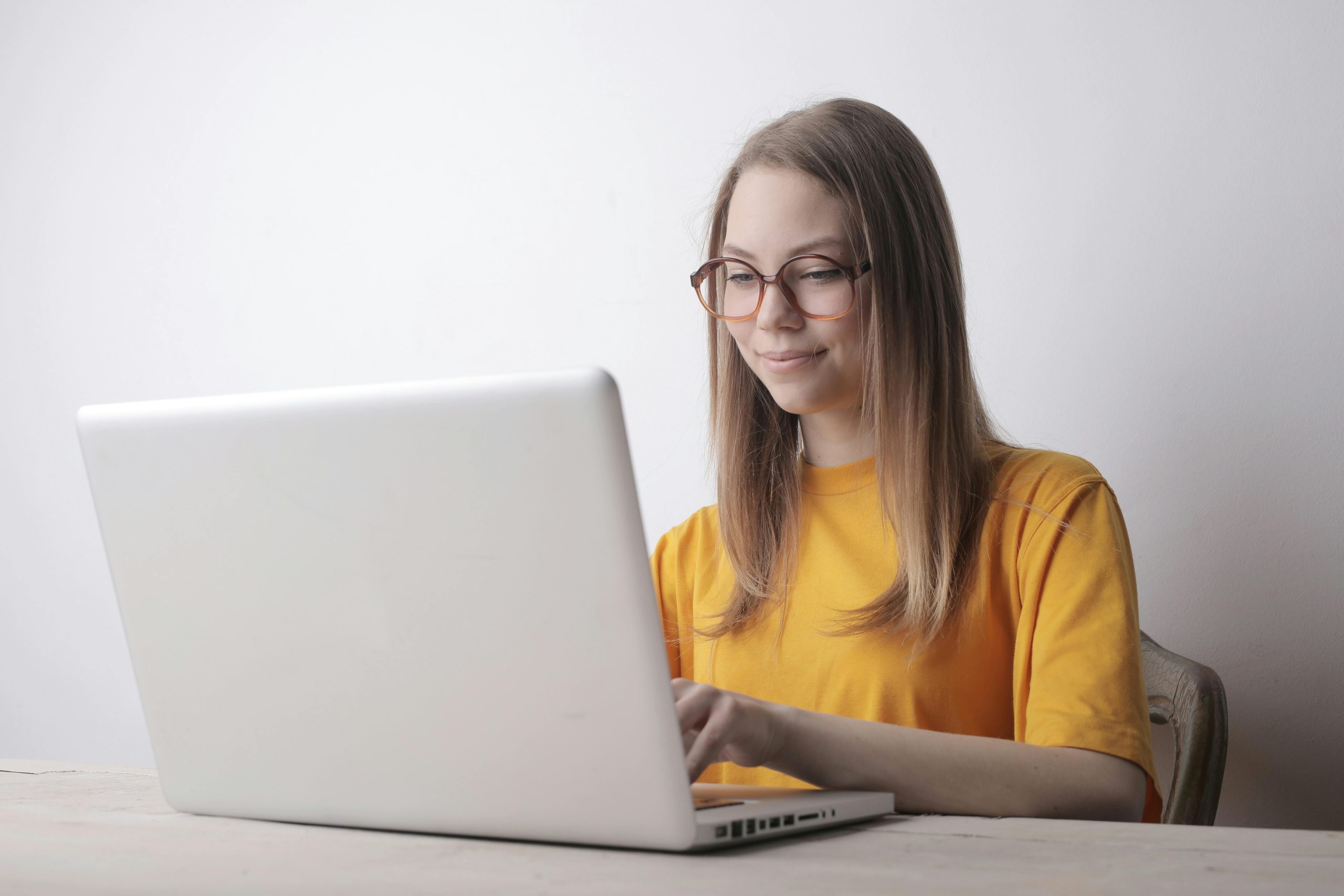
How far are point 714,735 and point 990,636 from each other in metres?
0.46

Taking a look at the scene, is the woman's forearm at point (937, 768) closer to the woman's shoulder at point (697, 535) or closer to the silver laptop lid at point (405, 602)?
the silver laptop lid at point (405, 602)

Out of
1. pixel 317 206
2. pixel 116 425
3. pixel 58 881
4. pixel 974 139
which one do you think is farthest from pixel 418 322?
pixel 58 881

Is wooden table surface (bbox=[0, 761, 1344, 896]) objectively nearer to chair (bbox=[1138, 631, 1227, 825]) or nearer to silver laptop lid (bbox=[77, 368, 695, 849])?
silver laptop lid (bbox=[77, 368, 695, 849])

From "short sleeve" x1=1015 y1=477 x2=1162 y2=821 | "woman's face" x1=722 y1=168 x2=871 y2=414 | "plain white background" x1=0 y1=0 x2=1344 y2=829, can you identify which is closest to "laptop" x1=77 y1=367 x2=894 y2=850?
"short sleeve" x1=1015 y1=477 x2=1162 y2=821

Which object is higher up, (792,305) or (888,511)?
(792,305)

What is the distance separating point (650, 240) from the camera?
5.97 feet

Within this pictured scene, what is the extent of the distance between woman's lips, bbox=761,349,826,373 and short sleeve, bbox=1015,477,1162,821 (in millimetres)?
278

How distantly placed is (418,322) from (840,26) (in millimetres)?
897

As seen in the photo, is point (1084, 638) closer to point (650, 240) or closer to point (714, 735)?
point (714, 735)

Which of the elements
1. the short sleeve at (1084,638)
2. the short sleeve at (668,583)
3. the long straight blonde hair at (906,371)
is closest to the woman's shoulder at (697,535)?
the short sleeve at (668,583)

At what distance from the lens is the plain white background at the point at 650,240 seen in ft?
4.32

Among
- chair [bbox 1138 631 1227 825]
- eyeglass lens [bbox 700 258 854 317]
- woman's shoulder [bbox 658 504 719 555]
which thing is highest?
eyeglass lens [bbox 700 258 854 317]

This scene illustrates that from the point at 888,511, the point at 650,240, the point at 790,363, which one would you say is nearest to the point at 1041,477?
the point at 888,511

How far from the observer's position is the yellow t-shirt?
98 centimetres
